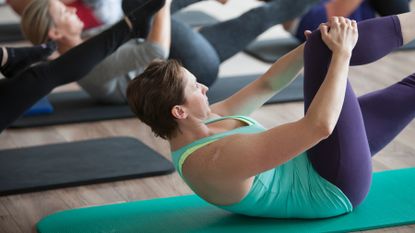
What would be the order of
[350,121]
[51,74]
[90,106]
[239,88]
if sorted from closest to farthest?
[350,121] → [51,74] → [90,106] → [239,88]

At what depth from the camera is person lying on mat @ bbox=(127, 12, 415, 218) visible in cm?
209

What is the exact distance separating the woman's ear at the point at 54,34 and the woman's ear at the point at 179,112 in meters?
1.41

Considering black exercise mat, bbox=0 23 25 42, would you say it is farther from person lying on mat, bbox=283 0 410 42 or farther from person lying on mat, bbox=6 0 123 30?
person lying on mat, bbox=283 0 410 42

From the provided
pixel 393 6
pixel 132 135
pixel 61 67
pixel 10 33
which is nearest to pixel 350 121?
pixel 61 67

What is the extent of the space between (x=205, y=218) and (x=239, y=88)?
5.51 ft

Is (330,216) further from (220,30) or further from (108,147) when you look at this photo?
(220,30)

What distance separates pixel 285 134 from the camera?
6.77 feet

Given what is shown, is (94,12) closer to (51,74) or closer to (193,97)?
(51,74)

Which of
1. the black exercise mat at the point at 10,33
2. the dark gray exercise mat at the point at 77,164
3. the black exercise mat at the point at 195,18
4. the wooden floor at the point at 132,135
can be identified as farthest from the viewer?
the black exercise mat at the point at 195,18

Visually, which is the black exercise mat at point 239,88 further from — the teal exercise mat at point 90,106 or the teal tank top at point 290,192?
the teal tank top at point 290,192

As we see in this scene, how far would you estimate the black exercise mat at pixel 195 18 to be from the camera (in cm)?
559

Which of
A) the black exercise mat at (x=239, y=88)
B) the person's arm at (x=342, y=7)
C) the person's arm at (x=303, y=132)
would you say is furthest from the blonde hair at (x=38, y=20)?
the person's arm at (x=342, y=7)

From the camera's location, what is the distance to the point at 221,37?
3.90 m

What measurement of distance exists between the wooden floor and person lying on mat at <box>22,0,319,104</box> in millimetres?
226
